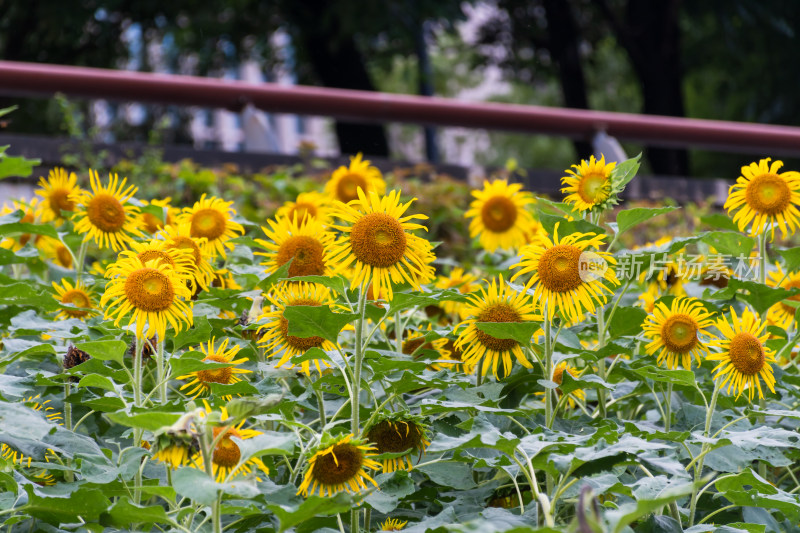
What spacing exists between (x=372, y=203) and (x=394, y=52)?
40.2 ft

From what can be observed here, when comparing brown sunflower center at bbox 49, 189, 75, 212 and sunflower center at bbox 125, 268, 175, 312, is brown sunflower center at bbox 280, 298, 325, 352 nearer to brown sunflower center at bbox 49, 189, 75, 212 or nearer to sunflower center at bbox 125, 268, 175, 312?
sunflower center at bbox 125, 268, 175, 312

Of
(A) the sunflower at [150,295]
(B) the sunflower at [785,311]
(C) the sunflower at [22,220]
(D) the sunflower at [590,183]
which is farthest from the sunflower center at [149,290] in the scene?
(B) the sunflower at [785,311]

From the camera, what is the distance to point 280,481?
5.64 feet

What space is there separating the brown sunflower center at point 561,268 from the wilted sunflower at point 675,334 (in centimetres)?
24

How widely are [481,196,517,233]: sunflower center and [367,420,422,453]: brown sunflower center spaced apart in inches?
44.8

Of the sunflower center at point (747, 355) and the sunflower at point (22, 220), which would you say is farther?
the sunflower at point (22, 220)

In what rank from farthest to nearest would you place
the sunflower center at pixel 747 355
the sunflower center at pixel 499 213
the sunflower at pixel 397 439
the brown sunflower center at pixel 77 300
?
the sunflower center at pixel 499 213, the brown sunflower center at pixel 77 300, the sunflower center at pixel 747 355, the sunflower at pixel 397 439

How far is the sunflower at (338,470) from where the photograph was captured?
1461 millimetres

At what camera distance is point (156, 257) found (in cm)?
171

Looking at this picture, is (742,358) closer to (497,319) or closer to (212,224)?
(497,319)

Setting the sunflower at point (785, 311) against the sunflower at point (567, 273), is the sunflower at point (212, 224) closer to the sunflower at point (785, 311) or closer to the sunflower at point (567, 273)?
the sunflower at point (567, 273)

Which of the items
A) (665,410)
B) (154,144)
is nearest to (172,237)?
(665,410)

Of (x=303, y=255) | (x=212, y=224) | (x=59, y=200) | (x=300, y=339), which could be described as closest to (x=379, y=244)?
(x=300, y=339)

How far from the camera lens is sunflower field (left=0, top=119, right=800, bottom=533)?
1390 mm
